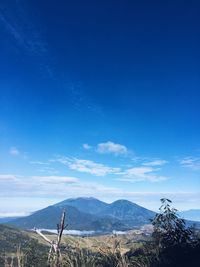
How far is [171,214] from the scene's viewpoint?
44.3 metres

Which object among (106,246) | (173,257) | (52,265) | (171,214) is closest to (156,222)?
(171,214)

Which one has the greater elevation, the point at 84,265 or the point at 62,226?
the point at 62,226

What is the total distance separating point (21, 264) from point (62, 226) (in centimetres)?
492

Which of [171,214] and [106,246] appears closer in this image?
[106,246]

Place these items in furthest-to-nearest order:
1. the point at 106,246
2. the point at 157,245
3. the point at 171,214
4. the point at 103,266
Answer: the point at 171,214 → the point at 157,245 → the point at 103,266 → the point at 106,246

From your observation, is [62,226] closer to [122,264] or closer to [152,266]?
[122,264]

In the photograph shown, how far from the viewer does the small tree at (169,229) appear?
40531mm

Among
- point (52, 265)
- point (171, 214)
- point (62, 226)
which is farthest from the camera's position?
point (171, 214)

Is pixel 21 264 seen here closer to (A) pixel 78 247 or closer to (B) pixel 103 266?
(A) pixel 78 247

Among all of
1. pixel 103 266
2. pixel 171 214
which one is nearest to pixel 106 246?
pixel 103 266

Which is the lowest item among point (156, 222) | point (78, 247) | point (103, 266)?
point (103, 266)

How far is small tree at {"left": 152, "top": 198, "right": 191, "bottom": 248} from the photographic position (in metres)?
40.5

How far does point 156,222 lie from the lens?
44.8m

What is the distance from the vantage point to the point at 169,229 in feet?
139
